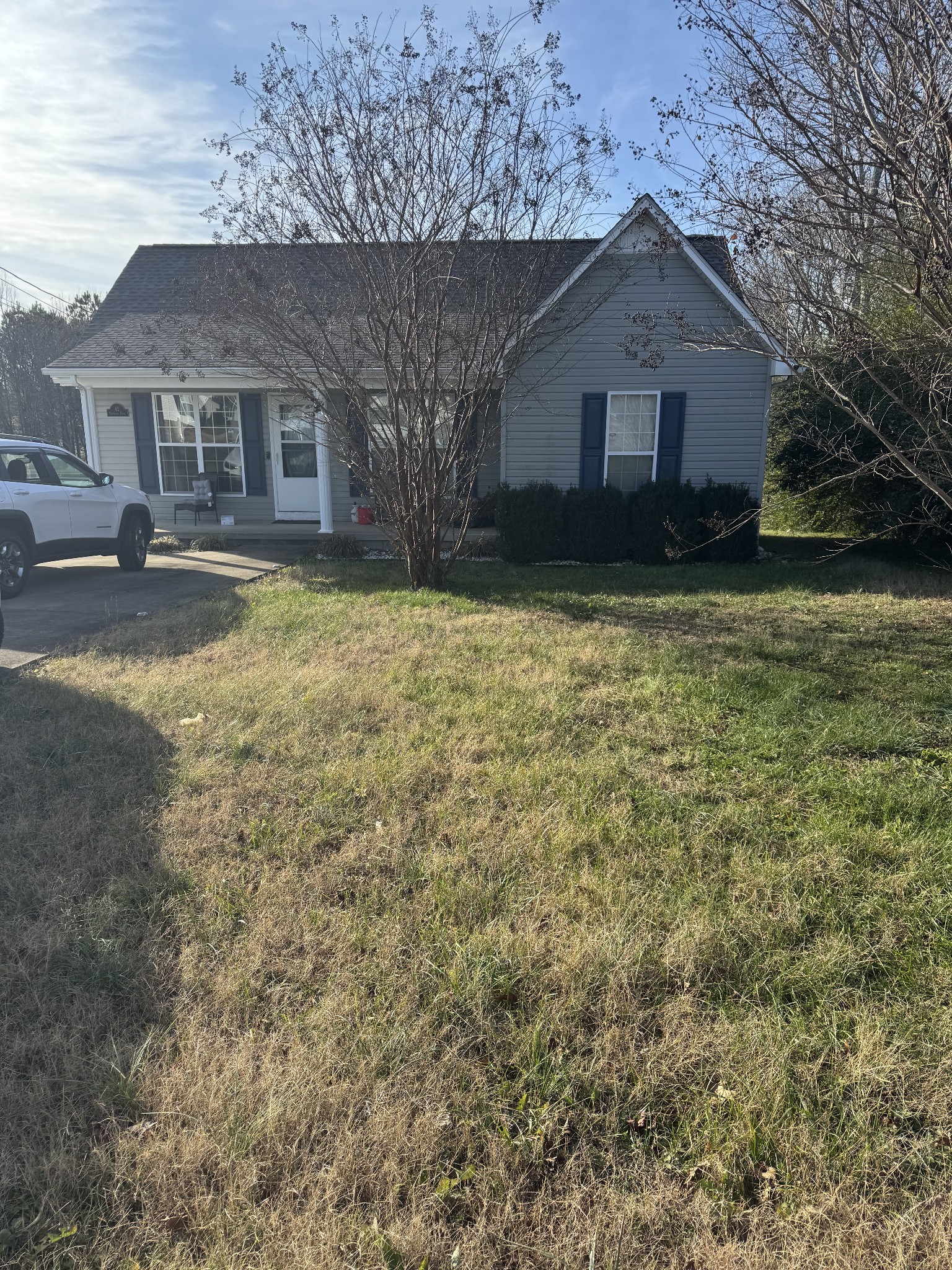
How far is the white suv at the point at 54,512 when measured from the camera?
30.9 feet

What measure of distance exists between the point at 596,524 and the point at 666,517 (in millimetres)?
1087

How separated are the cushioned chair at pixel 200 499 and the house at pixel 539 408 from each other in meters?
0.21

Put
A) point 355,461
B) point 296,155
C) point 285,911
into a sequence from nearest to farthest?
point 285,911 < point 296,155 < point 355,461

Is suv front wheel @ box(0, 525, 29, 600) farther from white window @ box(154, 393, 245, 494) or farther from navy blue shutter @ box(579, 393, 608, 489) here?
navy blue shutter @ box(579, 393, 608, 489)

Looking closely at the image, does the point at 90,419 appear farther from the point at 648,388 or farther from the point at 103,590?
the point at 648,388

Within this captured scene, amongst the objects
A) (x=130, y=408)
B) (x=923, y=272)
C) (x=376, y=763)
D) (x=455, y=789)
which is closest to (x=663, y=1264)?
(x=455, y=789)

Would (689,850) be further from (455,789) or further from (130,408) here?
(130,408)

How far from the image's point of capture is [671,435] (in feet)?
42.7

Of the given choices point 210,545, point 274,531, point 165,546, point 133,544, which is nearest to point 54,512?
point 133,544

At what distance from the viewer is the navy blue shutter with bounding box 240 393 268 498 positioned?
15.3 m

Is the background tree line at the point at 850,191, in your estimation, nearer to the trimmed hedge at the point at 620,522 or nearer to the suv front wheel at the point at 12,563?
the trimmed hedge at the point at 620,522

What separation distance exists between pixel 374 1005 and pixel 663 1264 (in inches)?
45.6

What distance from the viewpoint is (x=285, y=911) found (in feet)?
10.6

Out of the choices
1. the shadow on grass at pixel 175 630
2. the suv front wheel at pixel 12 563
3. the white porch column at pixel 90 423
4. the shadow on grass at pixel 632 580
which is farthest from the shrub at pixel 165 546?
the shadow on grass at pixel 175 630
